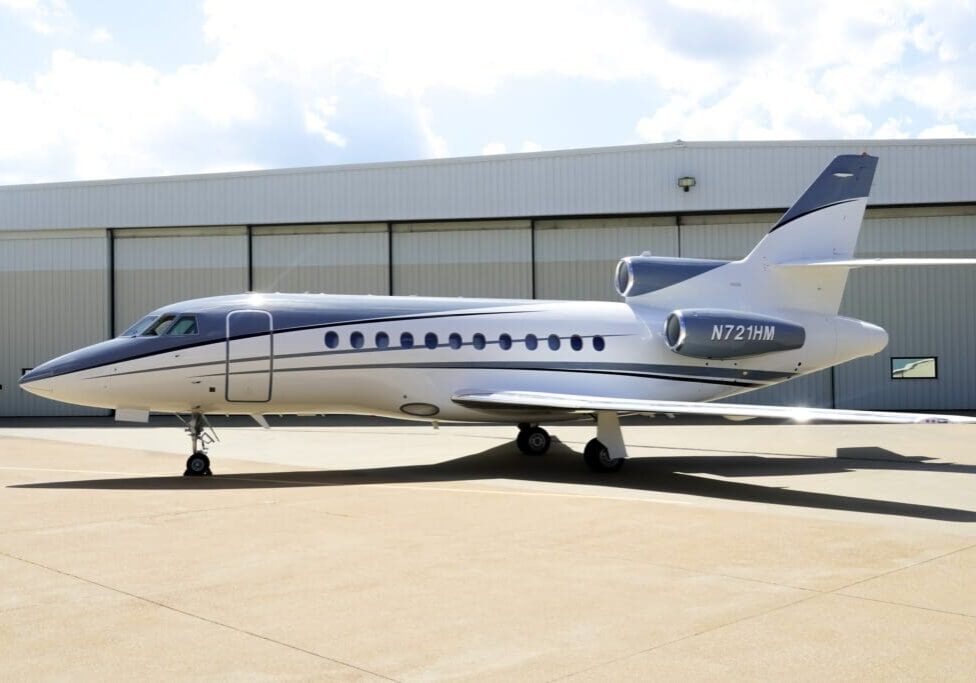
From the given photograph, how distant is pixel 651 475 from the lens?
1639 cm

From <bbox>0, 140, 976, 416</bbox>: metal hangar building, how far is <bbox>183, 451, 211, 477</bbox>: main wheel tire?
59.2 ft

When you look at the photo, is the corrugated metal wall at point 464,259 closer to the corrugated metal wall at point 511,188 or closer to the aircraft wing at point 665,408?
the corrugated metal wall at point 511,188

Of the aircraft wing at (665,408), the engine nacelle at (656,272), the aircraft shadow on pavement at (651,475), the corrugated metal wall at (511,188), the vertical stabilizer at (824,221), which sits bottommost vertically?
the aircraft shadow on pavement at (651,475)

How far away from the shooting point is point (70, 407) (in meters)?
36.0

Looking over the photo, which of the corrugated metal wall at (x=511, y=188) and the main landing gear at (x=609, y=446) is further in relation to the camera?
the corrugated metal wall at (x=511, y=188)

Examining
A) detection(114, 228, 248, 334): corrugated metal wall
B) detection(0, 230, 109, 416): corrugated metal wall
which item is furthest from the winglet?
detection(0, 230, 109, 416): corrugated metal wall

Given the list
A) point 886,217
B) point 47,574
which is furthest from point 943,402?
point 47,574

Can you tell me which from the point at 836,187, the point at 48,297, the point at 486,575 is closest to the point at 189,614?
the point at 486,575

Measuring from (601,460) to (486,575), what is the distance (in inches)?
347

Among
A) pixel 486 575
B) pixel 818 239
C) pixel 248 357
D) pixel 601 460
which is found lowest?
pixel 486 575

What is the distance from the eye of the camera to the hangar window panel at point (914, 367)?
103ft

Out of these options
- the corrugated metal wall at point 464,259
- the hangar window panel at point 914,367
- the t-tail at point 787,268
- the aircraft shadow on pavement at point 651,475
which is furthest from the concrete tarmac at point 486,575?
the corrugated metal wall at point 464,259

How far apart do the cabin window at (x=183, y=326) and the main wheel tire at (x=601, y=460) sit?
737 centimetres

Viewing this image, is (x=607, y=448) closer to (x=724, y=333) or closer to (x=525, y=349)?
(x=525, y=349)
